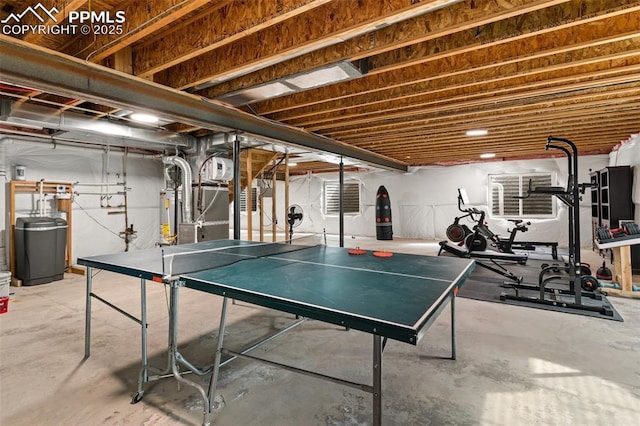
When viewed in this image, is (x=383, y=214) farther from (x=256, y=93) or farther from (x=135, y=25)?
(x=135, y=25)

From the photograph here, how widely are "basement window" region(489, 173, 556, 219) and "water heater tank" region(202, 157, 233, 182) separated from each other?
7.42m

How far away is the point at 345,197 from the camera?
1162cm

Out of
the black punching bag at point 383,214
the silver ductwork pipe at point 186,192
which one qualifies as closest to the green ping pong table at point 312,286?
the silver ductwork pipe at point 186,192

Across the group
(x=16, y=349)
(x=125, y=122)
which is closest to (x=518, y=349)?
(x=16, y=349)

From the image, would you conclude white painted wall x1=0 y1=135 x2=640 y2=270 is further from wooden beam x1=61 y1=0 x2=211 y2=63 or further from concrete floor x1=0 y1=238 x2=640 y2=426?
wooden beam x1=61 y1=0 x2=211 y2=63

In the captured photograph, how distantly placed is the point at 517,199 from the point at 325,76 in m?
7.95

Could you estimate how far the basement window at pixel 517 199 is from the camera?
28.2 ft

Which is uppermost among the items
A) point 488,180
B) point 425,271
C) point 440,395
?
point 488,180

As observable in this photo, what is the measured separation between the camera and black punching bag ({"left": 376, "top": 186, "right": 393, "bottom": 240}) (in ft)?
32.5

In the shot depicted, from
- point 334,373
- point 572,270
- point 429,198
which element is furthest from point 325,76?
point 429,198

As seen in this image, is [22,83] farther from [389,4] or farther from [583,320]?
[583,320]

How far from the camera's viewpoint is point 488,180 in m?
9.12

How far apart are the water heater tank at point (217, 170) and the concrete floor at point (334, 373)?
2.36 m

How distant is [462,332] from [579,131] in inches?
192
